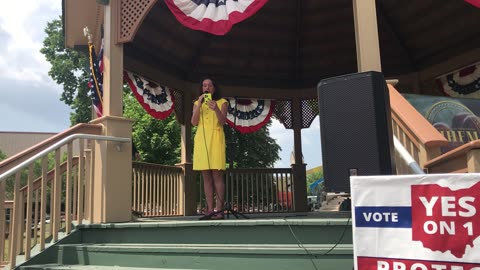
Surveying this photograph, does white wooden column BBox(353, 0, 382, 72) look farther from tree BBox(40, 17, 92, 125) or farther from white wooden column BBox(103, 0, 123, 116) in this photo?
tree BBox(40, 17, 92, 125)

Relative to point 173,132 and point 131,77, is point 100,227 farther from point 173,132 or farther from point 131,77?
point 173,132

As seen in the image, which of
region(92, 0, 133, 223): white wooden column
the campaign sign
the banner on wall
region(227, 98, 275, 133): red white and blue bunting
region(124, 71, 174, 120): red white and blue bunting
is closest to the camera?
the campaign sign

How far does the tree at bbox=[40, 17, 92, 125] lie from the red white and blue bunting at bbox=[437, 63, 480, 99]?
1786 centimetres

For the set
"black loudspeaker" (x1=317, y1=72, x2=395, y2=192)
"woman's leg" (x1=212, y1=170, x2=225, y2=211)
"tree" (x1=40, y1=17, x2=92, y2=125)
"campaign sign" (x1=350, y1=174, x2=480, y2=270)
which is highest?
"tree" (x1=40, y1=17, x2=92, y2=125)

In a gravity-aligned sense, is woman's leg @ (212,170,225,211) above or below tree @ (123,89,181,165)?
below

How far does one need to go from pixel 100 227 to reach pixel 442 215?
10.2ft

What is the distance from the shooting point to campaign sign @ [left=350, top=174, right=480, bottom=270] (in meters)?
1.85

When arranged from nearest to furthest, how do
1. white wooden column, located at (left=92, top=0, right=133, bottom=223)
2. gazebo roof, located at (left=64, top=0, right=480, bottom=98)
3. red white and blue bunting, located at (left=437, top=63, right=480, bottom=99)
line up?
white wooden column, located at (left=92, top=0, right=133, bottom=223)
gazebo roof, located at (left=64, top=0, right=480, bottom=98)
red white and blue bunting, located at (left=437, top=63, right=480, bottom=99)

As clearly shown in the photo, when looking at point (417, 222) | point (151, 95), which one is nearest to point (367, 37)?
point (417, 222)

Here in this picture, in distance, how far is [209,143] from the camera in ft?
13.4

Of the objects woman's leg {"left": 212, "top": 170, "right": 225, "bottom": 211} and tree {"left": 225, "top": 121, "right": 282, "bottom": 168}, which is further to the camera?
tree {"left": 225, "top": 121, "right": 282, "bottom": 168}

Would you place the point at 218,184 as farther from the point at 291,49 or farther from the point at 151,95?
the point at 291,49

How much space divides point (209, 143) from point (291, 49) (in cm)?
502

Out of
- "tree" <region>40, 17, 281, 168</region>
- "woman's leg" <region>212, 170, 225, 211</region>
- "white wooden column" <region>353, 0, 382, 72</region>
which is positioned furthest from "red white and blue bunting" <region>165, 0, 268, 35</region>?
"tree" <region>40, 17, 281, 168</region>
